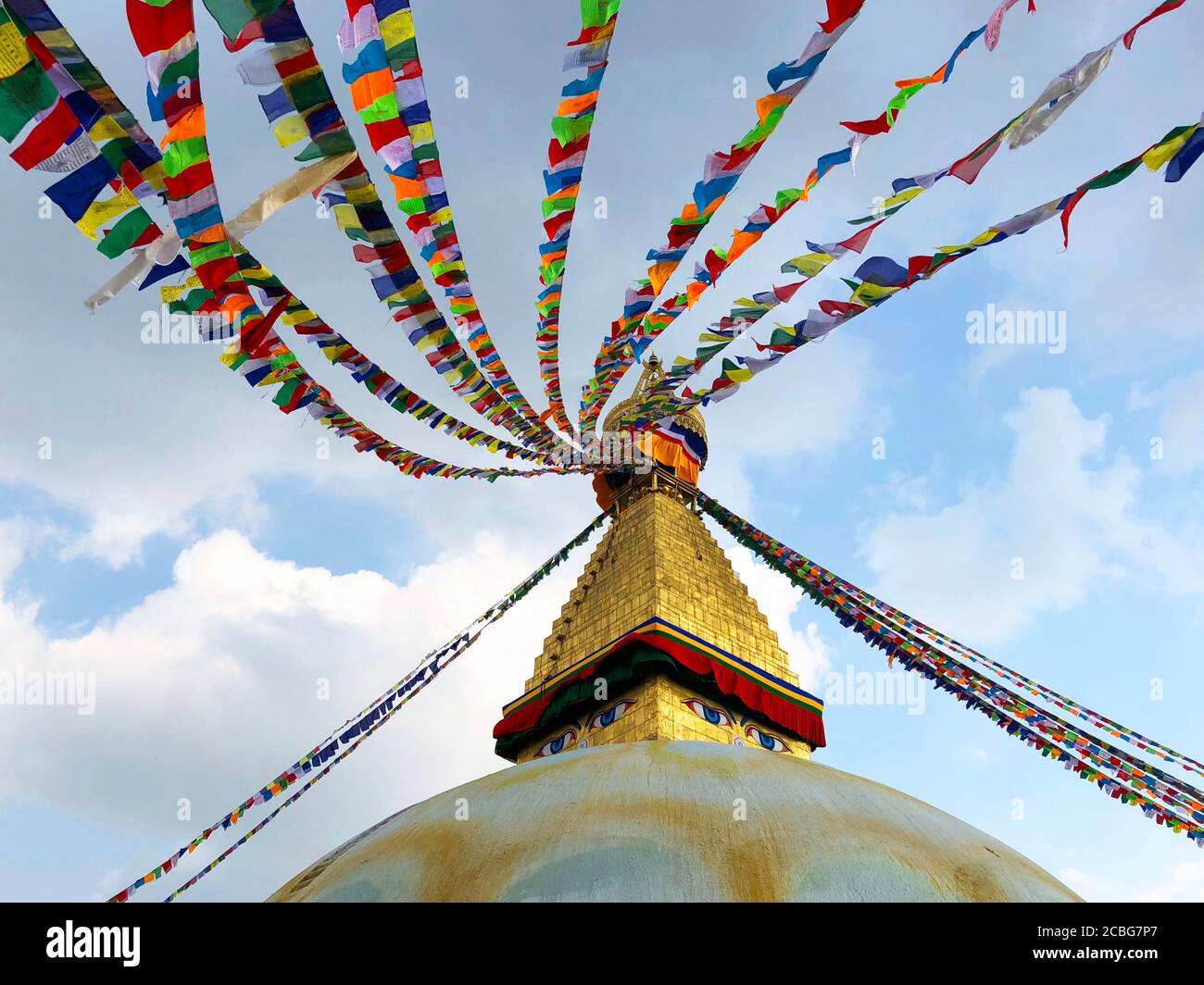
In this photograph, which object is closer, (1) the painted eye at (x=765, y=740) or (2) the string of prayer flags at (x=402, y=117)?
(2) the string of prayer flags at (x=402, y=117)

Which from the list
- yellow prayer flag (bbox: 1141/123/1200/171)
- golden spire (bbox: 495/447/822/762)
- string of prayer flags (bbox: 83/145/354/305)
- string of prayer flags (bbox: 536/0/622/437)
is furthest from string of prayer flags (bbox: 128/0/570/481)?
golden spire (bbox: 495/447/822/762)

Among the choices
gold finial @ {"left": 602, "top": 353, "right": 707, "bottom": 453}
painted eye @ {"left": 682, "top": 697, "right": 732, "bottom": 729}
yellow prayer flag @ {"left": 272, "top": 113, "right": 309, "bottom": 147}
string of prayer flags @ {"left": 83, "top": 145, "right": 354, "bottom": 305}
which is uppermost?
gold finial @ {"left": 602, "top": 353, "right": 707, "bottom": 453}

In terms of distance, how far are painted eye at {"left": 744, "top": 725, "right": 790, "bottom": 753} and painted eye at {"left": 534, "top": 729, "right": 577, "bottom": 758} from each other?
1674 millimetres

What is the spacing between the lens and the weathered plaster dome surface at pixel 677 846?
11.7 ft

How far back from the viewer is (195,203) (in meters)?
3.48

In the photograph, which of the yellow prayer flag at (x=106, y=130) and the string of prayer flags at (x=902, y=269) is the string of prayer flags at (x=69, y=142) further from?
the string of prayer flags at (x=902, y=269)

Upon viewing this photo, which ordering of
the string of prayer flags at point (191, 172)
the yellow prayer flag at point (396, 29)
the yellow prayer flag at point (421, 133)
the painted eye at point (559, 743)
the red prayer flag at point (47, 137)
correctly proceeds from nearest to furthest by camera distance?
the string of prayer flags at point (191, 172), the red prayer flag at point (47, 137), the yellow prayer flag at point (396, 29), the yellow prayer flag at point (421, 133), the painted eye at point (559, 743)

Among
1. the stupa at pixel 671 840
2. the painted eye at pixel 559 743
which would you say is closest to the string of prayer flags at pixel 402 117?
the stupa at pixel 671 840

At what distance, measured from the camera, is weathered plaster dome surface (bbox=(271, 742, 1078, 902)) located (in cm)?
358

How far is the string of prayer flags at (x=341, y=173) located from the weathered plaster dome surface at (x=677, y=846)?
9.37 feet

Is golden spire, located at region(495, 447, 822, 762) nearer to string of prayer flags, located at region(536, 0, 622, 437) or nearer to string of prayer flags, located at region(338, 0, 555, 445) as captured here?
string of prayer flags, located at region(536, 0, 622, 437)

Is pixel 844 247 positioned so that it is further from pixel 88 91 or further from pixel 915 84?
pixel 88 91
